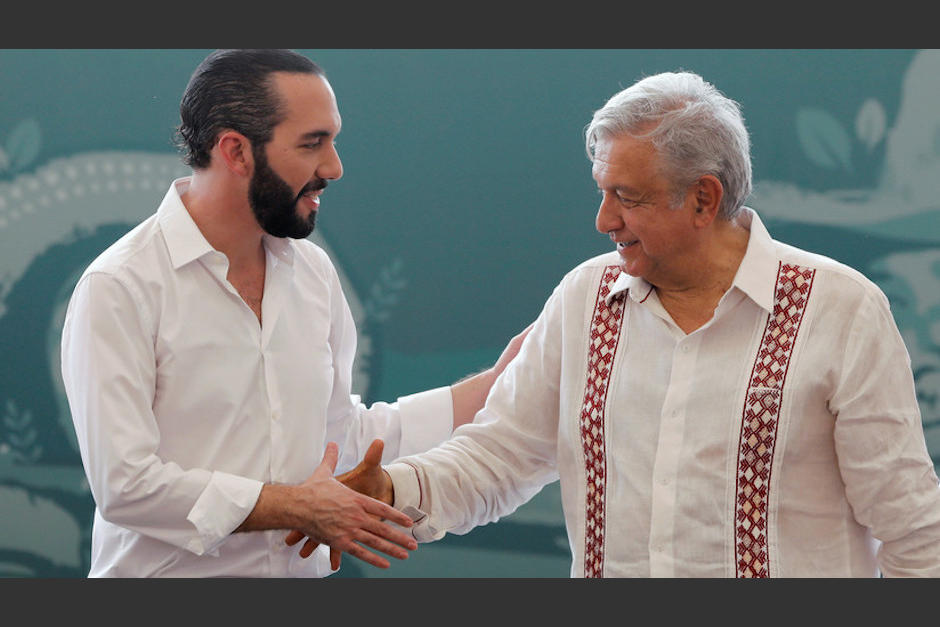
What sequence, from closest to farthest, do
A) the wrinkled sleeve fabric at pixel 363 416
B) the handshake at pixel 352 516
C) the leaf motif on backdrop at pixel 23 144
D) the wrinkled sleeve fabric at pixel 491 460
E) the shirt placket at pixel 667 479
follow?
the shirt placket at pixel 667 479 < the handshake at pixel 352 516 < the wrinkled sleeve fabric at pixel 491 460 < the wrinkled sleeve fabric at pixel 363 416 < the leaf motif on backdrop at pixel 23 144

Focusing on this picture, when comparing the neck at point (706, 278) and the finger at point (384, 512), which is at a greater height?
the neck at point (706, 278)

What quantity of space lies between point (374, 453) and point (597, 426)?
549mm

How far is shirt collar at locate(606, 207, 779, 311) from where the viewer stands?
2.55 m

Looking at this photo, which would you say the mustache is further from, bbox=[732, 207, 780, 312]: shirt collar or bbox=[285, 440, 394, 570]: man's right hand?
bbox=[732, 207, 780, 312]: shirt collar

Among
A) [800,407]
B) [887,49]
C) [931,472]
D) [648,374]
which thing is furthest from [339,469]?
[887,49]

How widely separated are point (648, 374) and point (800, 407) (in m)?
0.33

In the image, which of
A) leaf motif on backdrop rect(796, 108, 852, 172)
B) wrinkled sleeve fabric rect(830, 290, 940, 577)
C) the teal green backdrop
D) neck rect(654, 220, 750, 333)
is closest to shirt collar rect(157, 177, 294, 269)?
neck rect(654, 220, 750, 333)

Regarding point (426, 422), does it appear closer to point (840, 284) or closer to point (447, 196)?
point (840, 284)

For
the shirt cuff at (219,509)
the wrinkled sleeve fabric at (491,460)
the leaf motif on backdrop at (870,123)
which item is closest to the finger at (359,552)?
the wrinkled sleeve fabric at (491,460)

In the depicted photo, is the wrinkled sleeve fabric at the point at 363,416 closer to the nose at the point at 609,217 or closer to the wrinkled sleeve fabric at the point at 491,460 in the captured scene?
the wrinkled sleeve fabric at the point at 491,460

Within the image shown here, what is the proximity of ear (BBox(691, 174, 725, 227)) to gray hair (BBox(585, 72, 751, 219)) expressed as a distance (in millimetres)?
15

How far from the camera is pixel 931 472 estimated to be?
252 cm

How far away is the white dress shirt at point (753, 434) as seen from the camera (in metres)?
2.47

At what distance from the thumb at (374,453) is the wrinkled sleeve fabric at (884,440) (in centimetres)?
103
